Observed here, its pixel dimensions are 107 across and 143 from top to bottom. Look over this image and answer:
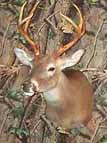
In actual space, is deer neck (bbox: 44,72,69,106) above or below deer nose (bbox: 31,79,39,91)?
below

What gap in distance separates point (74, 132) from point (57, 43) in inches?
16.4

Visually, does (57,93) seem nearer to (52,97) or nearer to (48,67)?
(52,97)

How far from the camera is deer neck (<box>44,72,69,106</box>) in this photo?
2148mm

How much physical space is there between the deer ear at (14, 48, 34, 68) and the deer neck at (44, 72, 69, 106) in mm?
→ 145

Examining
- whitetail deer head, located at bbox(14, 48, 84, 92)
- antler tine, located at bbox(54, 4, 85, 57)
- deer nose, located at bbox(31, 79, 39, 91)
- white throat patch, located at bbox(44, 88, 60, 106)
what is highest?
antler tine, located at bbox(54, 4, 85, 57)

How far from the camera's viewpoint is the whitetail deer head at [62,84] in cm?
207

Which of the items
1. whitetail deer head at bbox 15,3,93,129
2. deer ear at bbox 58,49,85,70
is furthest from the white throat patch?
deer ear at bbox 58,49,85,70

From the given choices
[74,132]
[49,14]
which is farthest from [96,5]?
[74,132]

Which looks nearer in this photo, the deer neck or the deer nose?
the deer nose

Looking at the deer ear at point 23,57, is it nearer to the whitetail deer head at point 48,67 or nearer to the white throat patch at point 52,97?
the whitetail deer head at point 48,67

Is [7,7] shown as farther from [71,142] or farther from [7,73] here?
[71,142]

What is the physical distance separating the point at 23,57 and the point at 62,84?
0.68 feet

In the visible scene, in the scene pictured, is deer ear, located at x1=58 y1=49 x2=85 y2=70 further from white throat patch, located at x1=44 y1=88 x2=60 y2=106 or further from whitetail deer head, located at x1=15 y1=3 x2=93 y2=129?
white throat patch, located at x1=44 y1=88 x2=60 y2=106

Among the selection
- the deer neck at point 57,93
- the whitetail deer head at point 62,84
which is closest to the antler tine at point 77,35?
the whitetail deer head at point 62,84
